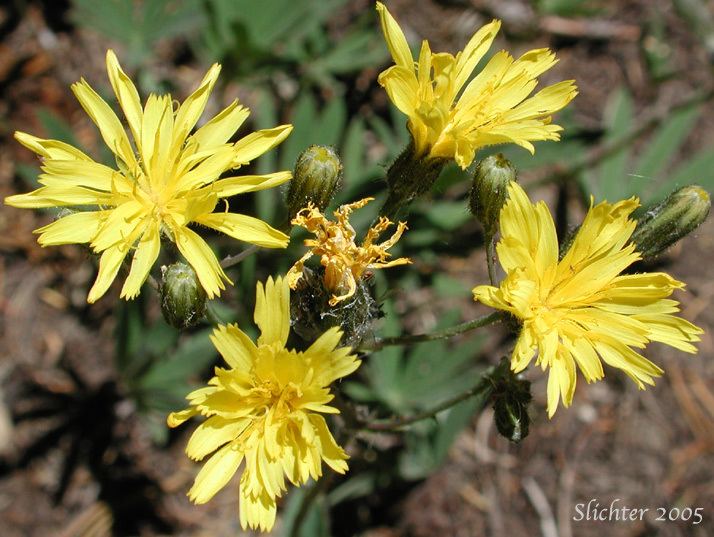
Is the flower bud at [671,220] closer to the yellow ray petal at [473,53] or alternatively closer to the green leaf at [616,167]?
the yellow ray petal at [473,53]

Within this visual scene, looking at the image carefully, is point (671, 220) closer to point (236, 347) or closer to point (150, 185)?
point (236, 347)

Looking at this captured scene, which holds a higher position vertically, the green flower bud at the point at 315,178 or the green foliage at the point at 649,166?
the green flower bud at the point at 315,178

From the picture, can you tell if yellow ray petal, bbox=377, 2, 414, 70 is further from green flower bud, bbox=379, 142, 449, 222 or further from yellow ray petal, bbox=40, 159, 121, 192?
yellow ray petal, bbox=40, 159, 121, 192

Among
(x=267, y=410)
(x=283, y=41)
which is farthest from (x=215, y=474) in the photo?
(x=283, y=41)

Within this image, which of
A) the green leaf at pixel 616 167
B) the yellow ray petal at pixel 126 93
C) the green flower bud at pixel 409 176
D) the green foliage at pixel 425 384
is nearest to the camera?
the yellow ray petal at pixel 126 93

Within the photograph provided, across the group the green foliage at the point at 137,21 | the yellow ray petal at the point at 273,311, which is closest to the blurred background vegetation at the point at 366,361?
the green foliage at the point at 137,21

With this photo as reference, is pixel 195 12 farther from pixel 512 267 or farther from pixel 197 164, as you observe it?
pixel 512 267
